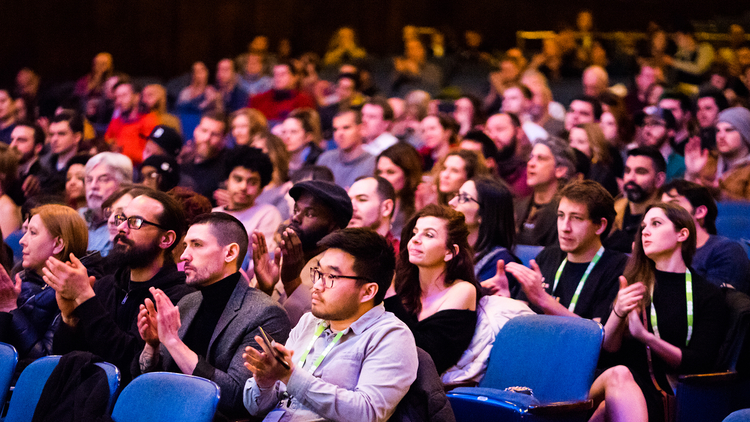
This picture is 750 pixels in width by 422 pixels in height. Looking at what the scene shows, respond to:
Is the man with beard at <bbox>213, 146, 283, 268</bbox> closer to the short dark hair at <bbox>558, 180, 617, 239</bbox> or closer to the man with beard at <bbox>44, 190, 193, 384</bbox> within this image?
the man with beard at <bbox>44, 190, 193, 384</bbox>

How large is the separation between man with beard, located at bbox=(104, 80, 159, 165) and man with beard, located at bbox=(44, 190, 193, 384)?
3.07 m

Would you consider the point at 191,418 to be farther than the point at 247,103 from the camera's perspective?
No

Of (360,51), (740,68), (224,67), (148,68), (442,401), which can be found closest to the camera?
(442,401)

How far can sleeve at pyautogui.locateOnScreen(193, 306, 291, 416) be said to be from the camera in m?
2.53

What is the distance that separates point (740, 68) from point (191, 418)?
7204 mm

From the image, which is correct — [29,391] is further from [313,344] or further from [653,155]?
[653,155]

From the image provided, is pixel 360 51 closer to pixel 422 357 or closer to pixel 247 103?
pixel 247 103

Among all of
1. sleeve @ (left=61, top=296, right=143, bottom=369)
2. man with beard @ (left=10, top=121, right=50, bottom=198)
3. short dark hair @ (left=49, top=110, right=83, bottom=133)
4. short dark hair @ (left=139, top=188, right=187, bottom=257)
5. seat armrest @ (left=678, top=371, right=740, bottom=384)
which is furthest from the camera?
short dark hair @ (left=49, top=110, right=83, bottom=133)

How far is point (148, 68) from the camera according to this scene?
9.72 m

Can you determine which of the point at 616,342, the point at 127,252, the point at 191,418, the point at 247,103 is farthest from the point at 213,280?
the point at 247,103

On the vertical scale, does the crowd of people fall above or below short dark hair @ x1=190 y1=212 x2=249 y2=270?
below

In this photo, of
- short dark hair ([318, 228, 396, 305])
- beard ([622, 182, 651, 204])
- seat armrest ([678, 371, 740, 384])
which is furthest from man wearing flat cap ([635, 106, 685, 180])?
short dark hair ([318, 228, 396, 305])

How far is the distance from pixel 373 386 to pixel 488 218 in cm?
164

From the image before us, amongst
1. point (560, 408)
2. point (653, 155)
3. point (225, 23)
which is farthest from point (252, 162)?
point (225, 23)
